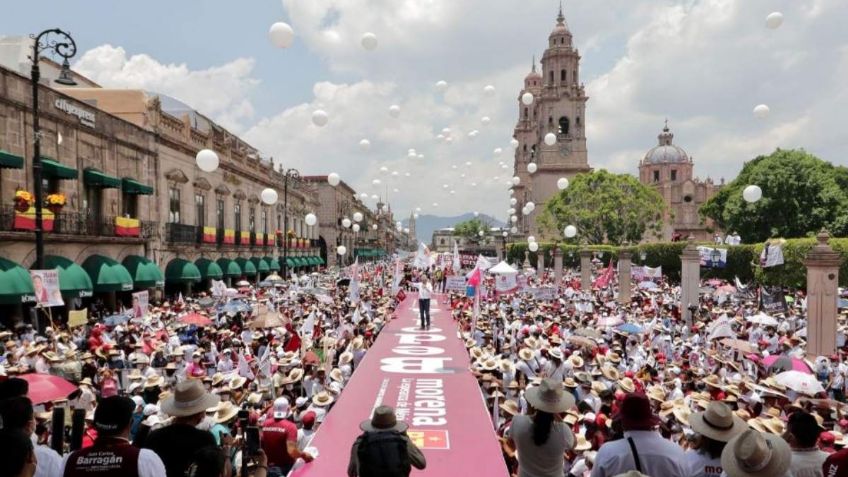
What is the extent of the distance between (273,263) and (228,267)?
9.82 m

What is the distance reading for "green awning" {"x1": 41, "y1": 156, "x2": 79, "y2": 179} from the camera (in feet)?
71.6

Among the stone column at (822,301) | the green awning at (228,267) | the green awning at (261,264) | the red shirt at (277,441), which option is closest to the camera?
the red shirt at (277,441)

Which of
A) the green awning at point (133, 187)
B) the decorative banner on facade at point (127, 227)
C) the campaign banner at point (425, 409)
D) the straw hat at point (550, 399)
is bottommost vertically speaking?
the campaign banner at point (425, 409)

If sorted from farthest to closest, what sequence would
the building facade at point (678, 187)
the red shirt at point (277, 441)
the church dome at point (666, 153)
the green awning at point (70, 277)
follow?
1. the church dome at point (666, 153)
2. the building facade at point (678, 187)
3. the green awning at point (70, 277)
4. the red shirt at point (277, 441)

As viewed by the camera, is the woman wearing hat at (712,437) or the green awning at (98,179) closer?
the woman wearing hat at (712,437)

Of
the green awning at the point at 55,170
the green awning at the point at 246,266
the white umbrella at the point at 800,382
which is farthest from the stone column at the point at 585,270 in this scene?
the white umbrella at the point at 800,382

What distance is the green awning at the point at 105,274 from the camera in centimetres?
2399

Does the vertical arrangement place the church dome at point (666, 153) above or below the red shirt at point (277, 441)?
above

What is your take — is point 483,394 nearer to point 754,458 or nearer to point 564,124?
point 754,458

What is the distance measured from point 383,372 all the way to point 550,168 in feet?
Result: 291

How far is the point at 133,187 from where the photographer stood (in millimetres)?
28234

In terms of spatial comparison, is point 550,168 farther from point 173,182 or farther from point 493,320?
point 493,320

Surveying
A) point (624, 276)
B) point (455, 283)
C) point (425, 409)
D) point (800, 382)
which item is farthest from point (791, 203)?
point (425, 409)

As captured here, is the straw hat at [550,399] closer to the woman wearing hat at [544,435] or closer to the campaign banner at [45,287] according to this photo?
the woman wearing hat at [544,435]
